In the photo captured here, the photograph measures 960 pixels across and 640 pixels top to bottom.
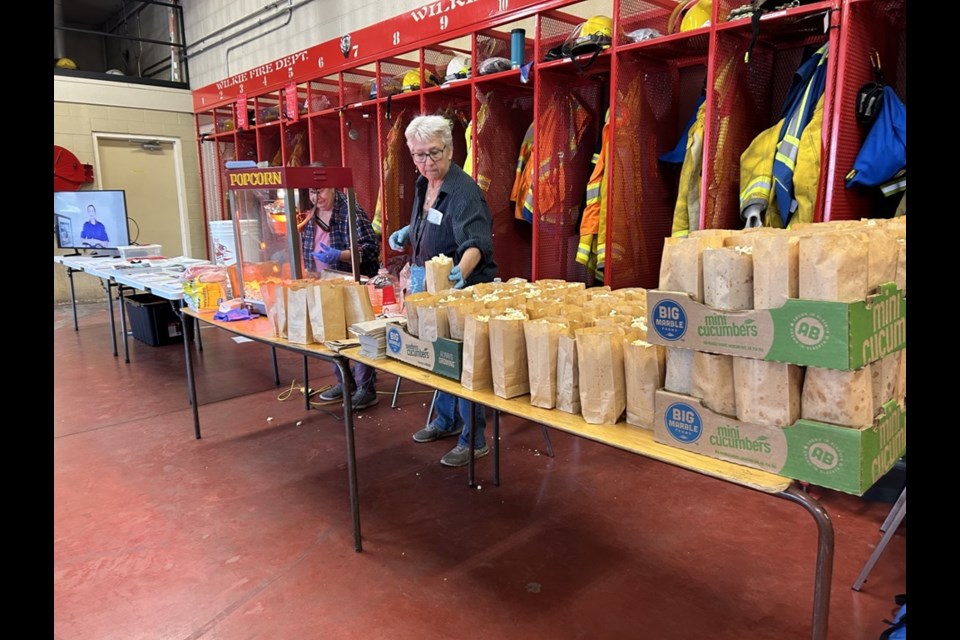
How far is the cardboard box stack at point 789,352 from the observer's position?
1.29 m

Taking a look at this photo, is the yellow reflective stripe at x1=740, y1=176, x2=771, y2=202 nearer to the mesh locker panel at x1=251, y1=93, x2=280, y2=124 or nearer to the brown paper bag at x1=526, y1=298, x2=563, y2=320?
the brown paper bag at x1=526, y1=298, x2=563, y2=320

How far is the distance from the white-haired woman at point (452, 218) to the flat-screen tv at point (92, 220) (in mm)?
4794

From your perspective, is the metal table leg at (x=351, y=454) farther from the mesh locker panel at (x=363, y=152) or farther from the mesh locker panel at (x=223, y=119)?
the mesh locker panel at (x=223, y=119)

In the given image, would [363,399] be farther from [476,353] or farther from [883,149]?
[883,149]

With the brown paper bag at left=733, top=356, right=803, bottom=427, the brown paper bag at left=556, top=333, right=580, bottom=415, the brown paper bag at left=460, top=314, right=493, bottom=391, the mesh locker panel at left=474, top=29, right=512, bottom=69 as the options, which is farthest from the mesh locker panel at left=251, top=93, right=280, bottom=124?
the brown paper bag at left=733, top=356, right=803, bottom=427

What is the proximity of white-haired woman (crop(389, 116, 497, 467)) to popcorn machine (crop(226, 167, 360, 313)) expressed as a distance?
1.49 feet

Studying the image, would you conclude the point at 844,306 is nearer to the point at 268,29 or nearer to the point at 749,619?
the point at 749,619

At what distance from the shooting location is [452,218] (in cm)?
329

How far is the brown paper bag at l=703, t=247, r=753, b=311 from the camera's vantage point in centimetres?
142

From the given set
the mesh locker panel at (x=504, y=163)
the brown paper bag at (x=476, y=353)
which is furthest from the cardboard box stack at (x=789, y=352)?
the mesh locker panel at (x=504, y=163)

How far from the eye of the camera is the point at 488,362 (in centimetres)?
204

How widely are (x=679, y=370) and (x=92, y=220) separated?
7.08 m
